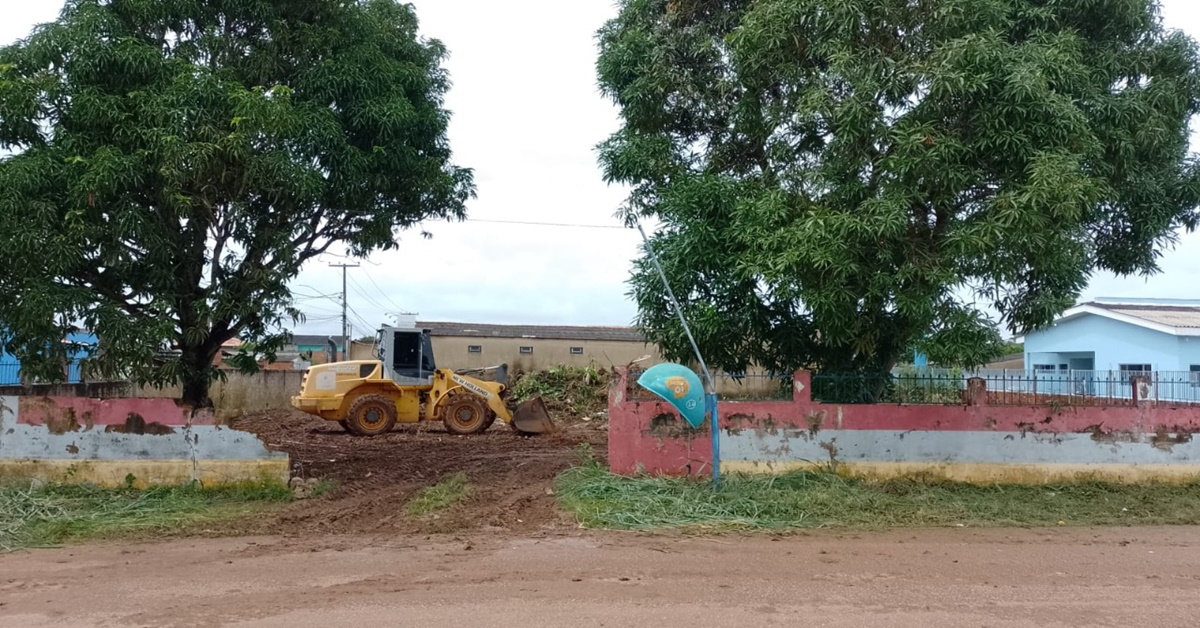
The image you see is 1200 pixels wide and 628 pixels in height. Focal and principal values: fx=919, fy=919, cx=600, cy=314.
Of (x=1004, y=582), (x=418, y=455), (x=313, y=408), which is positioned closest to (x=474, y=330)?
(x=313, y=408)

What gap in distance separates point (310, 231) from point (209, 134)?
2.16 m

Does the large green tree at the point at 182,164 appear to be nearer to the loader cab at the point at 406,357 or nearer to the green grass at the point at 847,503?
the green grass at the point at 847,503

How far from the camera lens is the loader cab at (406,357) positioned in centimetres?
2083

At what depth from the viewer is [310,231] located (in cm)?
1246

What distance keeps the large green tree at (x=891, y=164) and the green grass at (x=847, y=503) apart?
1.82 metres

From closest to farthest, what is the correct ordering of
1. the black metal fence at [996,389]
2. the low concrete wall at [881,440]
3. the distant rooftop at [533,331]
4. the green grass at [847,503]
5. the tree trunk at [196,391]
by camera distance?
1. the green grass at [847,503]
2. the low concrete wall at [881,440]
3. the tree trunk at [196,391]
4. the black metal fence at [996,389]
5. the distant rooftop at [533,331]

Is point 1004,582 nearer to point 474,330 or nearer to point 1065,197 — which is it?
point 1065,197

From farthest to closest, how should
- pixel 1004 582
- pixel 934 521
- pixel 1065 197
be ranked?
1. pixel 934 521
2. pixel 1065 197
3. pixel 1004 582

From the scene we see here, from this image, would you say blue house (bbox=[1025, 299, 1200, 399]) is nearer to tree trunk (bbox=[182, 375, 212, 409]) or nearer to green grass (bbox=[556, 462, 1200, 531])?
green grass (bbox=[556, 462, 1200, 531])

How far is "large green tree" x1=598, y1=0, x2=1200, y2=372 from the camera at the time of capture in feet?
31.9

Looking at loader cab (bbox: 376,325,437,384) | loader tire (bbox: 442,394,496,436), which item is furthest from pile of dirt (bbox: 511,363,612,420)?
loader cab (bbox: 376,325,437,384)

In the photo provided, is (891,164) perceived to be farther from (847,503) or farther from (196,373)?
(196,373)

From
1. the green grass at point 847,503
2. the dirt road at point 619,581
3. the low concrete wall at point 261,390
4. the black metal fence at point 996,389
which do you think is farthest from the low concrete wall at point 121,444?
the low concrete wall at point 261,390

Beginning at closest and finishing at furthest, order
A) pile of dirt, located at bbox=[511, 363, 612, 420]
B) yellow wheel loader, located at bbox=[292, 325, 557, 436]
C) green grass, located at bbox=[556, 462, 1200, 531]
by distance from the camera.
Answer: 1. green grass, located at bbox=[556, 462, 1200, 531]
2. yellow wheel loader, located at bbox=[292, 325, 557, 436]
3. pile of dirt, located at bbox=[511, 363, 612, 420]
